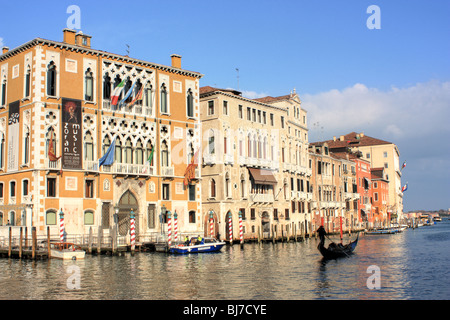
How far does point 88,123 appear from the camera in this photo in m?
33.4

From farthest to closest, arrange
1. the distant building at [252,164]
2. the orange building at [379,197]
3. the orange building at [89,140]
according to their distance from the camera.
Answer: the orange building at [379,197]
the distant building at [252,164]
the orange building at [89,140]

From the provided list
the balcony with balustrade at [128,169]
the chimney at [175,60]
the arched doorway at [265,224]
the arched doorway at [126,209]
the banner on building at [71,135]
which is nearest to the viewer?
the banner on building at [71,135]

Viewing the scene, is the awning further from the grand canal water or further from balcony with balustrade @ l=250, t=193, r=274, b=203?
the grand canal water

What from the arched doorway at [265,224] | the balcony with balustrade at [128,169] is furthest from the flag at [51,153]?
the arched doorway at [265,224]

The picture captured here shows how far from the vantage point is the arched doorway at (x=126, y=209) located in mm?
35031

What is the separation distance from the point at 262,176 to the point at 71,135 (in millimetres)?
18983

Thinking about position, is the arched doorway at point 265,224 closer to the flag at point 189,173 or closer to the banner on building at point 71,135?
the flag at point 189,173

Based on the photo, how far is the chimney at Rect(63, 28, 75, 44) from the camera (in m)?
33.3

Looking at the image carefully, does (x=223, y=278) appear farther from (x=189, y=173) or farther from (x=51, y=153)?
(x=189, y=173)

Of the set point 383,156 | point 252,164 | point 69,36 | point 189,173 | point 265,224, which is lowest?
point 265,224

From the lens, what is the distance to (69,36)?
33.5m

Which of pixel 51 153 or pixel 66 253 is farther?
pixel 51 153

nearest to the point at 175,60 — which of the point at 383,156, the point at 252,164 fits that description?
the point at 252,164

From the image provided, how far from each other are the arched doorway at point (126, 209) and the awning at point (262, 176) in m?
12.6
